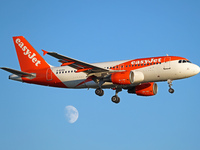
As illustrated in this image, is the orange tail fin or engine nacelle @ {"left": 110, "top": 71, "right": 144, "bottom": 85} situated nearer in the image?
engine nacelle @ {"left": 110, "top": 71, "right": 144, "bottom": 85}

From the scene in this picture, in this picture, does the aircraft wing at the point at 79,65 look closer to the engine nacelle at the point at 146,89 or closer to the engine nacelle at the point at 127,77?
the engine nacelle at the point at 127,77

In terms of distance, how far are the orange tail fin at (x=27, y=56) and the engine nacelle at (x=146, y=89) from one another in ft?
39.3

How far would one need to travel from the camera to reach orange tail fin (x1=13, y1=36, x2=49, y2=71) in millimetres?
55188

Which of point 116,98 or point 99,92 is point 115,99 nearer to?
point 116,98

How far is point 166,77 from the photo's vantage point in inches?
1884

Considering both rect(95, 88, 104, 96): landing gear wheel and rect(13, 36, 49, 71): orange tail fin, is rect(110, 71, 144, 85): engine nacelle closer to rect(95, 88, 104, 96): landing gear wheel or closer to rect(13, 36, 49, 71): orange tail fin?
rect(95, 88, 104, 96): landing gear wheel

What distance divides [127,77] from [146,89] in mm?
7467

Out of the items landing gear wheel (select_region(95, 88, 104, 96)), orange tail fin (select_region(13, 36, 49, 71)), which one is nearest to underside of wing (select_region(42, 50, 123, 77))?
landing gear wheel (select_region(95, 88, 104, 96))

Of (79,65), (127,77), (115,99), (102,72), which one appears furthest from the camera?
(115,99)

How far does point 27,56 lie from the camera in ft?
184

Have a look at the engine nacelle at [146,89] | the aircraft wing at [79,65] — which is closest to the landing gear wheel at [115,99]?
the engine nacelle at [146,89]

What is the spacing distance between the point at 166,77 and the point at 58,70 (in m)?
13.8

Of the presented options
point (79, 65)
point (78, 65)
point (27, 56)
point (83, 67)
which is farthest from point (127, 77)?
point (27, 56)

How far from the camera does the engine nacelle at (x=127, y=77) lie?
154 feet
